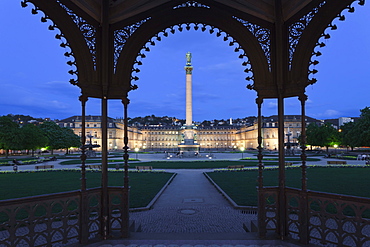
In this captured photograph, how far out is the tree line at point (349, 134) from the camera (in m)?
45.6

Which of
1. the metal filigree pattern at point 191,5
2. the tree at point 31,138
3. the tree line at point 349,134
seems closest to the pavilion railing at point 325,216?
the metal filigree pattern at point 191,5

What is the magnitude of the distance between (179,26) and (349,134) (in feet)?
175

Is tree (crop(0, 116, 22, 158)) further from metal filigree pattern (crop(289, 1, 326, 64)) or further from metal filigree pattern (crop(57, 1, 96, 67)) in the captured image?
metal filigree pattern (crop(289, 1, 326, 64))

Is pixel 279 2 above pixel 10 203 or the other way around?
above

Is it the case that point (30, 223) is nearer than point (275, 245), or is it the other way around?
point (30, 223)

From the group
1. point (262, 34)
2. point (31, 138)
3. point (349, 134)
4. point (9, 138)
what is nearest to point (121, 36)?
point (262, 34)

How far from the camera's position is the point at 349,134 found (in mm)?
49719

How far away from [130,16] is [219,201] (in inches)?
356

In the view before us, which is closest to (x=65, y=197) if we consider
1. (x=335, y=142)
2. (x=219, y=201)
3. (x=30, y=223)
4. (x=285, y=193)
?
(x=30, y=223)

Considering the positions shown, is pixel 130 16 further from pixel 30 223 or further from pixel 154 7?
pixel 30 223

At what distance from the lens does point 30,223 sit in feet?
16.8

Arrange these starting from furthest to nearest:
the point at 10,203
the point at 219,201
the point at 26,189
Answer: the point at 26,189 → the point at 219,201 → the point at 10,203

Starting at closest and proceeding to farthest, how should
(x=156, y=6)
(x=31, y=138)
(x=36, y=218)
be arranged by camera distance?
(x=36, y=218) < (x=156, y=6) < (x=31, y=138)

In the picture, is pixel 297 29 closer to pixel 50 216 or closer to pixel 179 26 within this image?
pixel 179 26
